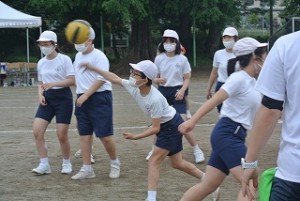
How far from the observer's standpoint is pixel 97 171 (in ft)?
26.5

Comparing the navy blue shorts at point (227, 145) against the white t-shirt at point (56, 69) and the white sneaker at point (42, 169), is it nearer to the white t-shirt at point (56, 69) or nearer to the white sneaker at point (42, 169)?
the white t-shirt at point (56, 69)

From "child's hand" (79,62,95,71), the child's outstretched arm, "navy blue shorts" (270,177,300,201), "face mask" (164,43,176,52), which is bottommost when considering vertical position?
"navy blue shorts" (270,177,300,201)

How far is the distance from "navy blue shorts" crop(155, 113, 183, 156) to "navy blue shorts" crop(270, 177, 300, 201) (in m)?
3.09

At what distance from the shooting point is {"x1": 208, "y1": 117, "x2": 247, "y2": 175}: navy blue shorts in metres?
4.87

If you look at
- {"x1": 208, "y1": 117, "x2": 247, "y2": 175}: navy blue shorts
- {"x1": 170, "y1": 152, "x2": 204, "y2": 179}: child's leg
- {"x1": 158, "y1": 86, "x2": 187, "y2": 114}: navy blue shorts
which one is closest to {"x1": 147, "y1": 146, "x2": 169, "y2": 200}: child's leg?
{"x1": 170, "y1": 152, "x2": 204, "y2": 179}: child's leg

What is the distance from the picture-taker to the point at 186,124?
444 cm

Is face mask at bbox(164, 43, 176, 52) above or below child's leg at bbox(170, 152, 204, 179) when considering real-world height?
above

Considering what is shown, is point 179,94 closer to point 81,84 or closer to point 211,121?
point 81,84

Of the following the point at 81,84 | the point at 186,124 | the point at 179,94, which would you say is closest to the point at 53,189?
the point at 81,84

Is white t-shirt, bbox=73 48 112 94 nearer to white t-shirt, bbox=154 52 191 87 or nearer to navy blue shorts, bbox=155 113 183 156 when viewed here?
navy blue shorts, bbox=155 113 183 156

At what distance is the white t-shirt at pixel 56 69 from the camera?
7.70m

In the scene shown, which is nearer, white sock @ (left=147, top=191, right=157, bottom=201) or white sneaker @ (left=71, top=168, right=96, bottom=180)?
white sock @ (left=147, top=191, right=157, bottom=201)

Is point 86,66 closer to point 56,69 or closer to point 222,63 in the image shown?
point 56,69

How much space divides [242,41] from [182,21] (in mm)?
33975
